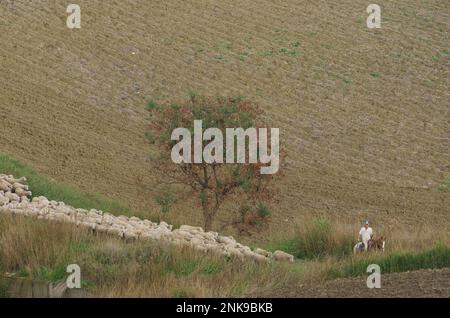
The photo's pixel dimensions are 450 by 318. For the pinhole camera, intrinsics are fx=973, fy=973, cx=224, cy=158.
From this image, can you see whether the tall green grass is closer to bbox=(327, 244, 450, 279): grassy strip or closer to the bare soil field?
bbox=(327, 244, 450, 279): grassy strip

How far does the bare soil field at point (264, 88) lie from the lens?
30453mm

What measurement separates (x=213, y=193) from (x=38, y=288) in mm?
15635

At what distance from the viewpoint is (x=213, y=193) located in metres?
28.2

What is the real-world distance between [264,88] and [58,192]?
14.6 meters

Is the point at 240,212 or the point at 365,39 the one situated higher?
the point at 365,39

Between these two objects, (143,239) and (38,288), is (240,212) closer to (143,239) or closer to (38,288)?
(143,239)

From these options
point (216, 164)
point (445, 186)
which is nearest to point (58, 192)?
point (216, 164)

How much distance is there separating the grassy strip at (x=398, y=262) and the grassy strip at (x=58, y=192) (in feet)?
30.8

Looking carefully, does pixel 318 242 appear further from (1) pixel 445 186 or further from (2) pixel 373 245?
(1) pixel 445 186

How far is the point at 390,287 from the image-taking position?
12.4 meters

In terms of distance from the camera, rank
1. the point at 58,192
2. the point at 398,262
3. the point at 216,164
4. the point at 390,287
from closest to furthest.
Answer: the point at 390,287 → the point at 398,262 → the point at 58,192 → the point at 216,164

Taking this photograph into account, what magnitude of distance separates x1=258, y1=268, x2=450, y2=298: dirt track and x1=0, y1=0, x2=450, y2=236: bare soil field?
13.9m

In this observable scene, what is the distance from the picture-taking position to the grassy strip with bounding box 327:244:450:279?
1416cm
